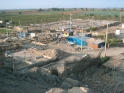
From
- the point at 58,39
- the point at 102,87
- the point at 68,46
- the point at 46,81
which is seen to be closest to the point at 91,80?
the point at 102,87

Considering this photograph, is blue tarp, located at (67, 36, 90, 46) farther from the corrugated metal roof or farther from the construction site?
the corrugated metal roof

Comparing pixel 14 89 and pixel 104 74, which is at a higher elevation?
pixel 14 89

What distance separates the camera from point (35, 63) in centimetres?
1561

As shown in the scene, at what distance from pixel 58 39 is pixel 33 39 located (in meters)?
3.59

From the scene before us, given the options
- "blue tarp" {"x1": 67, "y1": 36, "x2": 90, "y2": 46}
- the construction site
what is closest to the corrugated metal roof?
the construction site

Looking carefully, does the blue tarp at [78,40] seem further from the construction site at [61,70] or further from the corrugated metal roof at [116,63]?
→ the corrugated metal roof at [116,63]

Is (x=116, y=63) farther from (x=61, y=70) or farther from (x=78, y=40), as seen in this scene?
(x=78, y=40)

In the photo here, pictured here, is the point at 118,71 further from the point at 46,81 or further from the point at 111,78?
the point at 46,81

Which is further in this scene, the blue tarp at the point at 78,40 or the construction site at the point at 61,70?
the blue tarp at the point at 78,40

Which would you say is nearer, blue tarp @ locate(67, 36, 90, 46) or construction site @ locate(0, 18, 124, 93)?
construction site @ locate(0, 18, 124, 93)

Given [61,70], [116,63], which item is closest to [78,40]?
[116,63]

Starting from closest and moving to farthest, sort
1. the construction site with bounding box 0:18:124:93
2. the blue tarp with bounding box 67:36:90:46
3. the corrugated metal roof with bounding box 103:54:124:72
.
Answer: the construction site with bounding box 0:18:124:93 < the corrugated metal roof with bounding box 103:54:124:72 < the blue tarp with bounding box 67:36:90:46

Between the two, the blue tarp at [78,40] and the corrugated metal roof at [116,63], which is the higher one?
the blue tarp at [78,40]

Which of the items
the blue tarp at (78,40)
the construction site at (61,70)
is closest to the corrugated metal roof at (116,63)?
the construction site at (61,70)
